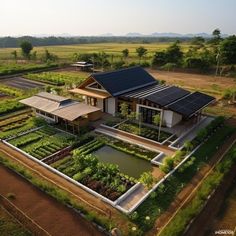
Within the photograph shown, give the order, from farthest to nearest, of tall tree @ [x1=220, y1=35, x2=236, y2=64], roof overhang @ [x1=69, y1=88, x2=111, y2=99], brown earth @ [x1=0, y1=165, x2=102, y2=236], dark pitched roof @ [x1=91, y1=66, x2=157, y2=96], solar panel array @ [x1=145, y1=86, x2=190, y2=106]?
tall tree @ [x1=220, y1=35, x2=236, y2=64] < dark pitched roof @ [x1=91, y1=66, x2=157, y2=96] < roof overhang @ [x1=69, y1=88, x2=111, y2=99] < solar panel array @ [x1=145, y1=86, x2=190, y2=106] < brown earth @ [x1=0, y1=165, x2=102, y2=236]

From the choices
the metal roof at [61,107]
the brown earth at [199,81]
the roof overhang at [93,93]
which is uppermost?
the roof overhang at [93,93]

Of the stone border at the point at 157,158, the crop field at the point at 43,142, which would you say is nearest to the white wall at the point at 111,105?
the crop field at the point at 43,142

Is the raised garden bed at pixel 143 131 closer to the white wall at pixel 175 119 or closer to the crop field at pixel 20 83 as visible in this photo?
the white wall at pixel 175 119

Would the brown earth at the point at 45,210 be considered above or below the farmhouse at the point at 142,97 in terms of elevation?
below

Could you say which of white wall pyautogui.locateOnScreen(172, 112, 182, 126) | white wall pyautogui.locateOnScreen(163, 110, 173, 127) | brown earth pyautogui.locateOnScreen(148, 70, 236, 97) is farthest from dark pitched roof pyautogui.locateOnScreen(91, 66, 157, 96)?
brown earth pyautogui.locateOnScreen(148, 70, 236, 97)

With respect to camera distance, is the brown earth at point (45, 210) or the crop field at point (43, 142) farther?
the crop field at point (43, 142)

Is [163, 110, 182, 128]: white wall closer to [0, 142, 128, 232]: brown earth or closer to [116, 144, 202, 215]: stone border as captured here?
[116, 144, 202, 215]: stone border

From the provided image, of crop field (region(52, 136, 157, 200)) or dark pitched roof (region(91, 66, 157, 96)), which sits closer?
crop field (region(52, 136, 157, 200))
